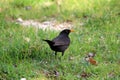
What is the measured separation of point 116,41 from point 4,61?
87.5 inches

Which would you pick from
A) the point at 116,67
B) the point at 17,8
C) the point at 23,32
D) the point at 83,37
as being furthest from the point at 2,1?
the point at 116,67

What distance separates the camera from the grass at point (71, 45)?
5910 millimetres

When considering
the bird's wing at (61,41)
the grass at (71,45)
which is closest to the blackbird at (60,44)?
the bird's wing at (61,41)

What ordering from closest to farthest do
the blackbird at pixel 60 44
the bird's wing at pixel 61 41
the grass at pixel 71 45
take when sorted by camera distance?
the grass at pixel 71 45 → the blackbird at pixel 60 44 → the bird's wing at pixel 61 41

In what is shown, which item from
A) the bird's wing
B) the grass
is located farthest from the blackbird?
the grass

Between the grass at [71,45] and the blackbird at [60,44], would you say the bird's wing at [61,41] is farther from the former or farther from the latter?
the grass at [71,45]

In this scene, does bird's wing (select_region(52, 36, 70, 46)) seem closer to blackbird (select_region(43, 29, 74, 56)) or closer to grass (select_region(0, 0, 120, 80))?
blackbird (select_region(43, 29, 74, 56))

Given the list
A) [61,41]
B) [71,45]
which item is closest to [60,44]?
[61,41]

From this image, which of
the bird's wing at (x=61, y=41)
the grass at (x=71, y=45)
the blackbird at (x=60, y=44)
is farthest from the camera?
the bird's wing at (x=61, y=41)

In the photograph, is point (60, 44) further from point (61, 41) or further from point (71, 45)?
point (71, 45)

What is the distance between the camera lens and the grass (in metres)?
5.91

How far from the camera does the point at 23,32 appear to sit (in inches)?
290

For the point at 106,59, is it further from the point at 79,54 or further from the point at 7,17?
the point at 7,17

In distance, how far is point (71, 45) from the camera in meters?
6.95
